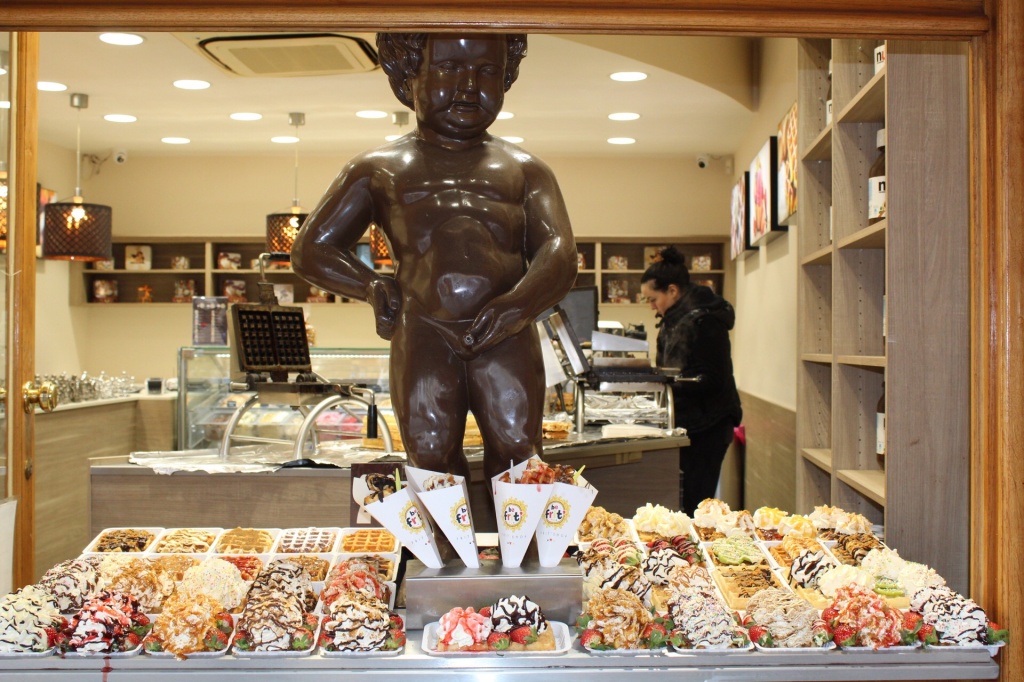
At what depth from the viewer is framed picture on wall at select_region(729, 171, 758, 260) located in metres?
6.25

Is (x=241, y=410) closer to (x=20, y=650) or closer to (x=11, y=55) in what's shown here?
(x=11, y=55)

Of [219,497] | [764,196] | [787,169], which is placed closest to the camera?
[219,497]

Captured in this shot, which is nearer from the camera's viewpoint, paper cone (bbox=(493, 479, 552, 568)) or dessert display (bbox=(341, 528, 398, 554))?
paper cone (bbox=(493, 479, 552, 568))

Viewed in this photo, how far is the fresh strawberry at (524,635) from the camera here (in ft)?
4.49

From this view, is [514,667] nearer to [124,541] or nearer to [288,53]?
[124,541]

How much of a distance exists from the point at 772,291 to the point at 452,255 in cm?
418

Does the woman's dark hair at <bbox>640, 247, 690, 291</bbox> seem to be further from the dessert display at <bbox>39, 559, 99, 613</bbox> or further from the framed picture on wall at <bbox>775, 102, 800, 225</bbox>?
the dessert display at <bbox>39, 559, 99, 613</bbox>

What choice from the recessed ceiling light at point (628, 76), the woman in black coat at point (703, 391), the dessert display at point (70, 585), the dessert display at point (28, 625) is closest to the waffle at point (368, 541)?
the dessert display at point (70, 585)

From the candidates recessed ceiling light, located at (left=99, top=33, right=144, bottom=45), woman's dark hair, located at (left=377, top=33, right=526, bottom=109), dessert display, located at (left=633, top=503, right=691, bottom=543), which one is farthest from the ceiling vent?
dessert display, located at (left=633, top=503, right=691, bottom=543)

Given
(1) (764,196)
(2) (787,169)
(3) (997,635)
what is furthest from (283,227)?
(3) (997,635)

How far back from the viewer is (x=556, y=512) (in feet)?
4.94

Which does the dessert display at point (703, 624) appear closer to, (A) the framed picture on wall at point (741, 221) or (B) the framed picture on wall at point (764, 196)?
(B) the framed picture on wall at point (764, 196)

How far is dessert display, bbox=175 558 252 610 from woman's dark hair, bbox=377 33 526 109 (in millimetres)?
866

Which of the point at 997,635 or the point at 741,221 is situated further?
the point at 741,221
